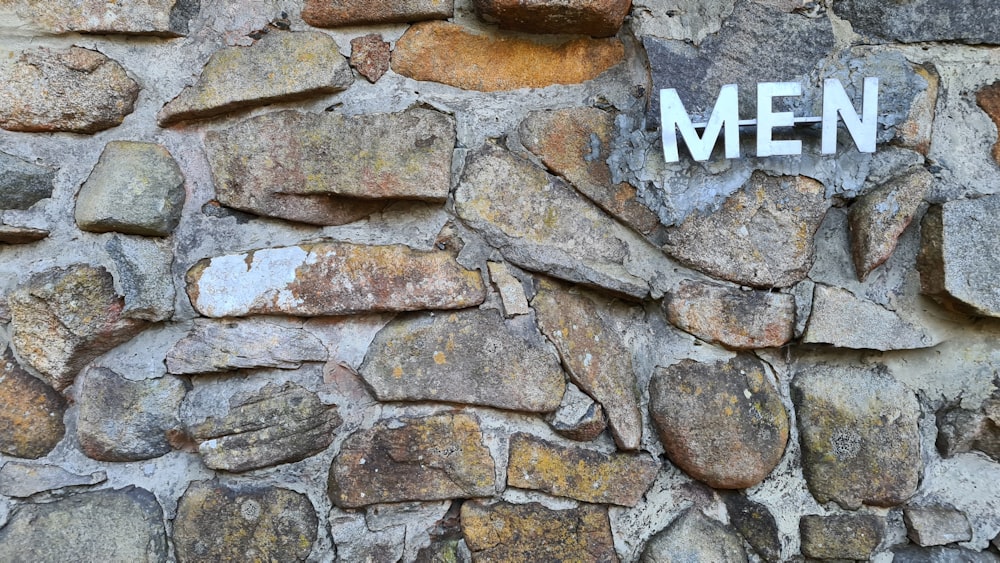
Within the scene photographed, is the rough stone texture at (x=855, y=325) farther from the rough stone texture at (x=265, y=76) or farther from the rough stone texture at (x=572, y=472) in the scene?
the rough stone texture at (x=265, y=76)

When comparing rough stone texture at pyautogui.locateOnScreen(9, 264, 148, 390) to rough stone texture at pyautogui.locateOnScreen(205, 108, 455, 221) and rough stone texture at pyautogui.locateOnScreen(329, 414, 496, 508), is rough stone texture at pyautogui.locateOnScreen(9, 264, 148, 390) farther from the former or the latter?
rough stone texture at pyautogui.locateOnScreen(329, 414, 496, 508)

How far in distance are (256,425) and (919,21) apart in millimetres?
1179

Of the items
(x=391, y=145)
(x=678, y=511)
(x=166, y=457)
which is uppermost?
(x=391, y=145)

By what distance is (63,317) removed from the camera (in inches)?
39.4

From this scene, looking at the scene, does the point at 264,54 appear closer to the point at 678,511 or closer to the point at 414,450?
the point at 414,450

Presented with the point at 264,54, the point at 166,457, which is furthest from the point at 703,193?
the point at 166,457

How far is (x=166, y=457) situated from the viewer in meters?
1.06

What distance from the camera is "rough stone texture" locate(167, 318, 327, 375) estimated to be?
40.7 inches

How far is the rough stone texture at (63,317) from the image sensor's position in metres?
1.00

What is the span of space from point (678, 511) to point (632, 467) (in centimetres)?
10

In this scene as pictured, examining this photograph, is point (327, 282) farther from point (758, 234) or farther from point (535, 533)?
point (758, 234)

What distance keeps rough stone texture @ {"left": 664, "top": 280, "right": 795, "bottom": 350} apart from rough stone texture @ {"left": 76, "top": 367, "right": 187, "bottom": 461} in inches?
30.4

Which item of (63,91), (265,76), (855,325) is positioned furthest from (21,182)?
(855,325)

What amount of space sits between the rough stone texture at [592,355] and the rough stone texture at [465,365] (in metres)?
0.03
